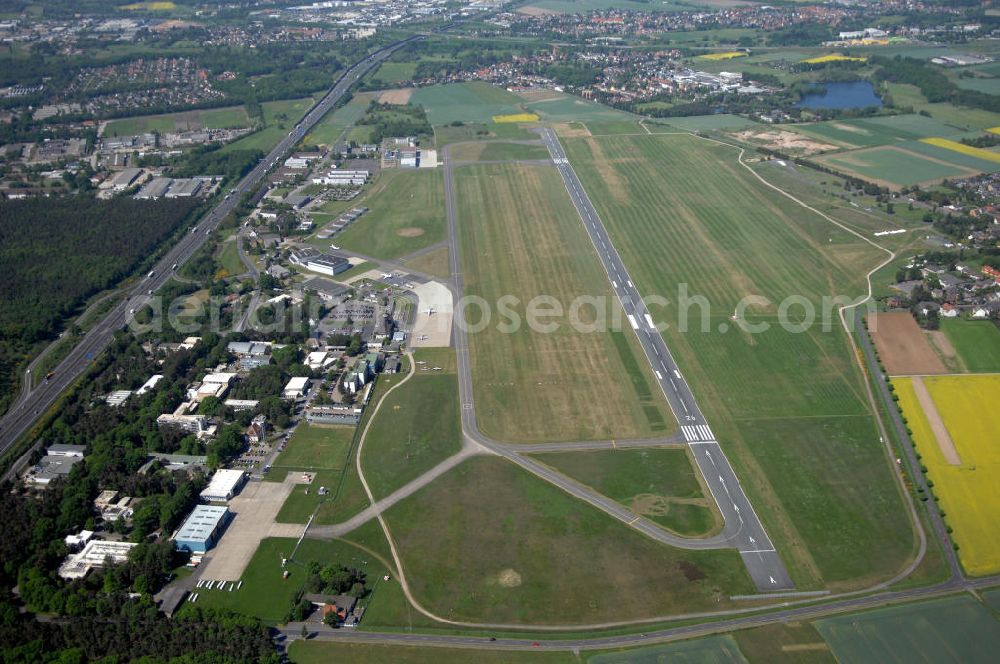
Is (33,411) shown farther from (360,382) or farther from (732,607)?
(732,607)

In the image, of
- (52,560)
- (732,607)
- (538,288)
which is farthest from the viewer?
(538,288)

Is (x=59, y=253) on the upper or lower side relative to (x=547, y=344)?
upper

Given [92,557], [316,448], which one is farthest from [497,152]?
[92,557]

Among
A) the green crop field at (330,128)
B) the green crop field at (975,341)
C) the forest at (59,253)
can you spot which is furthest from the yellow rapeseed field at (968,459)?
the green crop field at (330,128)

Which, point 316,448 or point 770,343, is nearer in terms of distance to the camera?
point 316,448

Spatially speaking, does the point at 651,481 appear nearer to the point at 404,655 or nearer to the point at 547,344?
the point at 547,344

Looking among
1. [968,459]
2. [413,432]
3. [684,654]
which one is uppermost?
[413,432]

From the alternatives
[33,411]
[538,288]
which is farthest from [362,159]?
[33,411]
